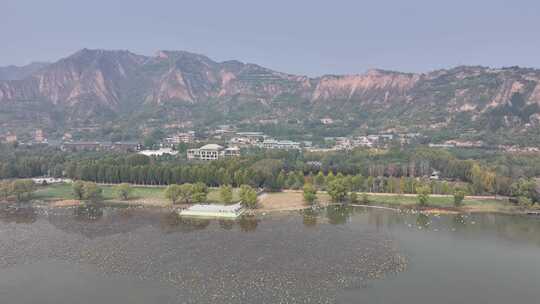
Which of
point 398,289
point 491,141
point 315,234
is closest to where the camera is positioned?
point 398,289

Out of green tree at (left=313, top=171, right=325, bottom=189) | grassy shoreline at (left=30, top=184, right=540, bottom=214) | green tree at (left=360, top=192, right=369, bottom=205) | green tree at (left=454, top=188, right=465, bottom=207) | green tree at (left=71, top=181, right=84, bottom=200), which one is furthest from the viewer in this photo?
green tree at (left=313, top=171, right=325, bottom=189)

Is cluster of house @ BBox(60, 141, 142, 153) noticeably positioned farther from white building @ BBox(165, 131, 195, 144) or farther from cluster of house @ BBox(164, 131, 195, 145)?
white building @ BBox(165, 131, 195, 144)

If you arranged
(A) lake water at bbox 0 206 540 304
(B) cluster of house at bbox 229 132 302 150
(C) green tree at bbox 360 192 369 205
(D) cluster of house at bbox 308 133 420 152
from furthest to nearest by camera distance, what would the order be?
(B) cluster of house at bbox 229 132 302 150
(D) cluster of house at bbox 308 133 420 152
(C) green tree at bbox 360 192 369 205
(A) lake water at bbox 0 206 540 304

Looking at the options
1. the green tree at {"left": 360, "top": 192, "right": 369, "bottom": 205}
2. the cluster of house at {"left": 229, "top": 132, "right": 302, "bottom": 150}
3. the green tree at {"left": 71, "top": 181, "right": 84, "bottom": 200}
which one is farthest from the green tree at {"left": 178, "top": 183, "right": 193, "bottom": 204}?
the cluster of house at {"left": 229, "top": 132, "right": 302, "bottom": 150}

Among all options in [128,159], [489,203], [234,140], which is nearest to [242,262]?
[489,203]

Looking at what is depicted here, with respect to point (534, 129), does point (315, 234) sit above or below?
below

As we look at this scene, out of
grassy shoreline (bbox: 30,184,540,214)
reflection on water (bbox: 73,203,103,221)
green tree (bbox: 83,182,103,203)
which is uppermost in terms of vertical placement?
green tree (bbox: 83,182,103,203)

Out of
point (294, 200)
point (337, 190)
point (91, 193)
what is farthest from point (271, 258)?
point (91, 193)

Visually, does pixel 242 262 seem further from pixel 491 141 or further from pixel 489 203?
pixel 491 141
